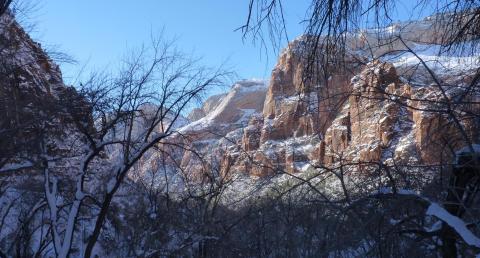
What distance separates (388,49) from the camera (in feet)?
13.6

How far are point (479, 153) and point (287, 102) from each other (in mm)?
1647

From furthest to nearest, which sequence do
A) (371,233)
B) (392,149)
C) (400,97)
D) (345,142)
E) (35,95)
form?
→ (345,142), (35,95), (392,149), (371,233), (400,97)

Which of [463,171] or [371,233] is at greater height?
[463,171]

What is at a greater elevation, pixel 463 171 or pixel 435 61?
pixel 435 61

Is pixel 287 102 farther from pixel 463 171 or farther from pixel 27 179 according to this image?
pixel 27 179

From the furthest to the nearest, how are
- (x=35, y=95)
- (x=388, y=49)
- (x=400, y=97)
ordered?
(x=35, y=95), (x=400, y=97), (x=388, y=49)

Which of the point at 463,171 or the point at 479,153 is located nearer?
the point at 479,153

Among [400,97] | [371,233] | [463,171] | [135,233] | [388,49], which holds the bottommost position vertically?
[135,233]

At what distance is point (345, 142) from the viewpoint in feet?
38.3

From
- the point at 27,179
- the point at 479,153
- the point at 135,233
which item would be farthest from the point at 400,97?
the point at 135,233

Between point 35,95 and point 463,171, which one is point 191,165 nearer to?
point 35,95

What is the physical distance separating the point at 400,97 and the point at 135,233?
13.5m

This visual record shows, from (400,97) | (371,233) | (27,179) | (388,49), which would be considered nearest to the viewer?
(388,49)

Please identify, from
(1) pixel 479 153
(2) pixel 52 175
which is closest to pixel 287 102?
(1) pixel 479 153
